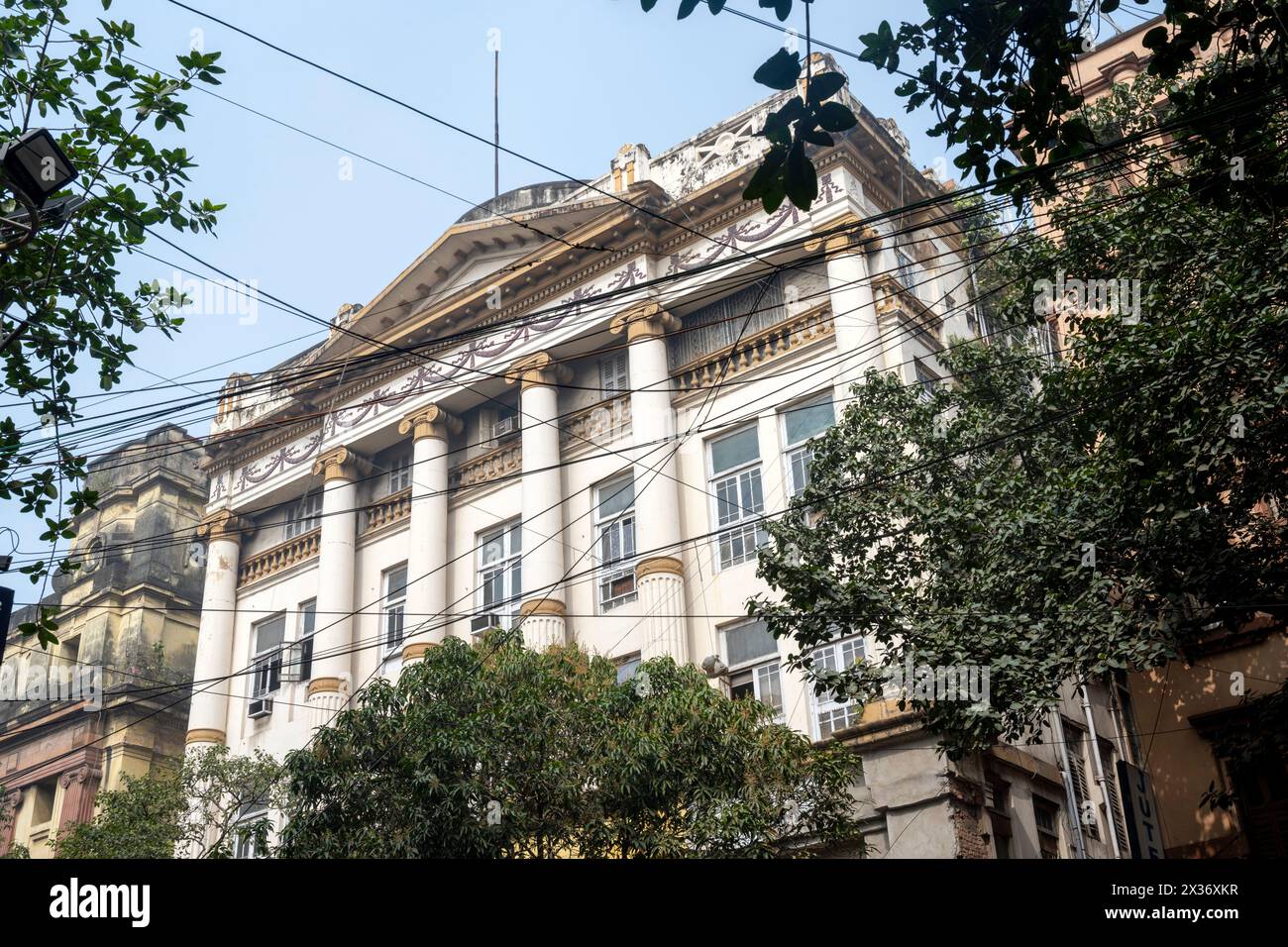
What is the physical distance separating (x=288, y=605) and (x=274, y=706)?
2.08 meters

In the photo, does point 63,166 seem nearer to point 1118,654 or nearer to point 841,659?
point 1118,654

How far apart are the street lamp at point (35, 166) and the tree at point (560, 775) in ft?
24.5

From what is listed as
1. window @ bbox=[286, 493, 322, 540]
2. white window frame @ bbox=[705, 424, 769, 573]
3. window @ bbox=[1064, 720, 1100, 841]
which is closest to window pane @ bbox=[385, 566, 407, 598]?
window @ bbox=[286, 493, 322, 540]

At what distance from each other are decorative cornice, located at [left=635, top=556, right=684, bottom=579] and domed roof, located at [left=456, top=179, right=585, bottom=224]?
9434mm

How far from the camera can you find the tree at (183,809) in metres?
20.8

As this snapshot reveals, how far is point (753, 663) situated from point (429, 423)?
8.41 meters

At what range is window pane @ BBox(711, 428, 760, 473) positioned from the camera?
2028cm

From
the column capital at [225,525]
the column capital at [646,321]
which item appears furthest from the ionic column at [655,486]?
the column capital at [225,525]

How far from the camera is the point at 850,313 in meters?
19.4

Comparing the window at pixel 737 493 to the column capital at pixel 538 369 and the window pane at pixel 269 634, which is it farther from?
the window pane at pixel 269 634

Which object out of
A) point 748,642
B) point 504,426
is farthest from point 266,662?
point 748,642

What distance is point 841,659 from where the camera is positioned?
1770cm

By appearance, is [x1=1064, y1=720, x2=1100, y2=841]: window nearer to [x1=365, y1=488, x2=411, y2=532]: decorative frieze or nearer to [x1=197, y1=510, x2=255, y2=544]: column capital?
[x1=365, y1=488, x2=411, y2=532]: decorative frieze
